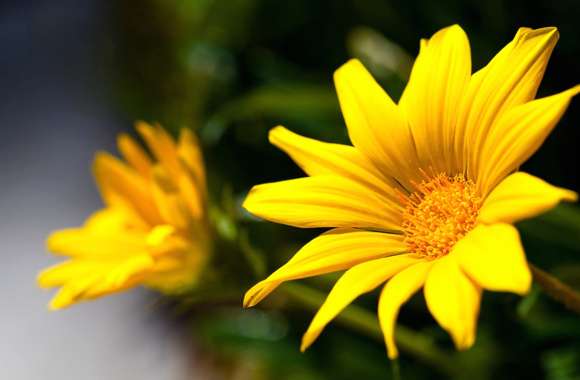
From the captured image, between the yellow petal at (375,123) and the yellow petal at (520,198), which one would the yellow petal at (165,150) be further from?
the yellow petal at (520,198)

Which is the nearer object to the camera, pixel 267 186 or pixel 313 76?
pixel 267 186

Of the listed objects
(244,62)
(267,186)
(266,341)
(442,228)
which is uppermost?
(244,62)

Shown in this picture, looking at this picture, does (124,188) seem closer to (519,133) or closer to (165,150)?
(165,150)

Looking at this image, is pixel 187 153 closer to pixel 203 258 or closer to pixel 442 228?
pixel 203 258

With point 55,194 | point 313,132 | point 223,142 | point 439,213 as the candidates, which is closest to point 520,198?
point 439,213

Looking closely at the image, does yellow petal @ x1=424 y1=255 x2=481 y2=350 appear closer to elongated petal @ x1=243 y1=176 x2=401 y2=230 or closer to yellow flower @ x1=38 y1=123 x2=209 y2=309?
elongated petal @ x1=243 y1=176 x2=401 y2=230

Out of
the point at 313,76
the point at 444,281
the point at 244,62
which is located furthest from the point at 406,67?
the point at 444,281

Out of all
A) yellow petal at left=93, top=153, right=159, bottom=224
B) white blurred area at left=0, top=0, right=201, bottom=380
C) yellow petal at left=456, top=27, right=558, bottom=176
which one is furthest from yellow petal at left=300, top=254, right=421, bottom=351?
white blurred area at left=0, top=0, right=201, bottom=380
